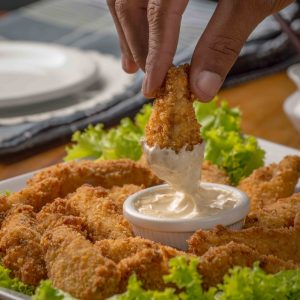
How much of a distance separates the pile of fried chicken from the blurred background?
0.98 metres

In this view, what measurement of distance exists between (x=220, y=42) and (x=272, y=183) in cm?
76

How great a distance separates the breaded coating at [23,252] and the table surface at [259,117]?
1.15 meters

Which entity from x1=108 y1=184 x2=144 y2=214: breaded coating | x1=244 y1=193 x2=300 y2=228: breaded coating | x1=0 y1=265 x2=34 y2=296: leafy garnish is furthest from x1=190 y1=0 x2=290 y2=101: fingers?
x1=0 y1=265 x2=34 y2=296: leafy garnish

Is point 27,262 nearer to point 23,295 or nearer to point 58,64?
point 23,295

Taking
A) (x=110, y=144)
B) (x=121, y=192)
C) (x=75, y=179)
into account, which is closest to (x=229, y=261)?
(x=121, y=192)

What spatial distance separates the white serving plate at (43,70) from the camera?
14.2 feet

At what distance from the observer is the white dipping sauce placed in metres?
2.35

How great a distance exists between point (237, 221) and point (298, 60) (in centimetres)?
286

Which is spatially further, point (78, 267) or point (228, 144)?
point (228, 144)

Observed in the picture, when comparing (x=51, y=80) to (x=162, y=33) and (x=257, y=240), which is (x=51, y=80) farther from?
(x=257, y=240)

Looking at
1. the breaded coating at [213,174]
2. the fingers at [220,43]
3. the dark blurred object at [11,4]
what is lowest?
the dark blurred object at [11,4]

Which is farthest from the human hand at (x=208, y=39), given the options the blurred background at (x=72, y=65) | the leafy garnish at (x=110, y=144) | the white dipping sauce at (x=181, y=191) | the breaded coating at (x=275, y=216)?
the blurred background at (x=72, y=65)

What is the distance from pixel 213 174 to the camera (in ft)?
9.81

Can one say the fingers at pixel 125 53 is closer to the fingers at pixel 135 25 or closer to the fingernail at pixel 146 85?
the fingers at pixel 135 25
